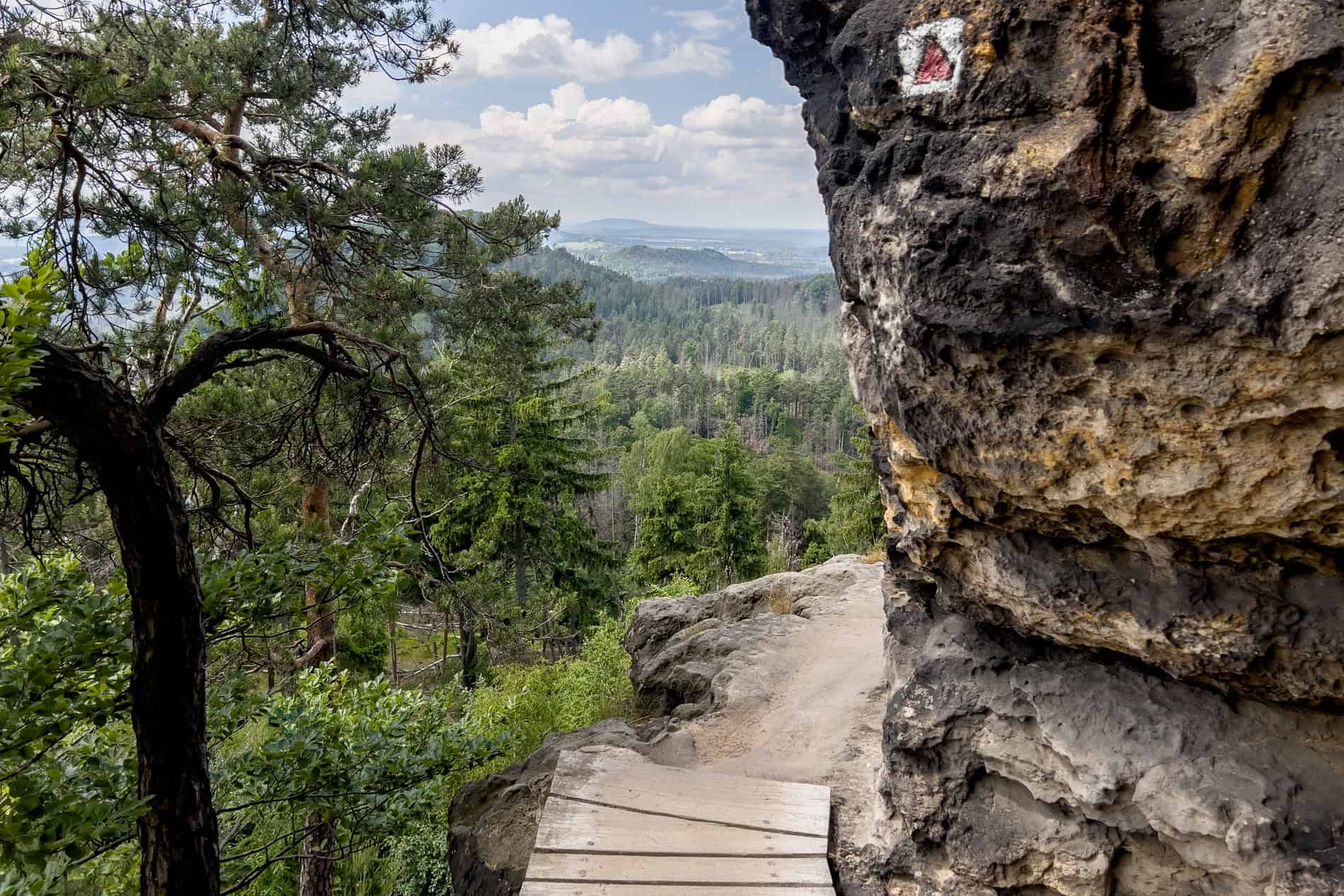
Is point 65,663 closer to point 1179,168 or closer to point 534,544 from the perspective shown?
point 1179,168

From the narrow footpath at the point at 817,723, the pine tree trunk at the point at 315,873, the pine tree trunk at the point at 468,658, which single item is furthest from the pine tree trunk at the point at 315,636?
the narrow footpath at the point at 817,723

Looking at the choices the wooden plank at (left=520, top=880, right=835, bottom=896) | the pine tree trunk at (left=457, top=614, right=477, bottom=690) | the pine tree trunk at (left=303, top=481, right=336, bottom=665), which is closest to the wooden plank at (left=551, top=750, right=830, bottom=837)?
the wooden plank at (left=520, top=880, right=835, bottom=896)

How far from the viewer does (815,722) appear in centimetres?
651

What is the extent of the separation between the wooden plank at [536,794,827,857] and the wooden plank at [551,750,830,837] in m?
0.07

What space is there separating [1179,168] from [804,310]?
200 m

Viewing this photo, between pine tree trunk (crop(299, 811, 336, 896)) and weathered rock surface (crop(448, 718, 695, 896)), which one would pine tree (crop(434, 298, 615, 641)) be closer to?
pine tree trunk (crop(299, 811, 336, 896))

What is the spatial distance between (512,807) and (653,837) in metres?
1.31

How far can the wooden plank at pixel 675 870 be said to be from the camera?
14.7ft

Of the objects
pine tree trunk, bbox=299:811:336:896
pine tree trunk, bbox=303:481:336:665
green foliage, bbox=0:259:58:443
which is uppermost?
green foliage, bbox=0:259:58:443

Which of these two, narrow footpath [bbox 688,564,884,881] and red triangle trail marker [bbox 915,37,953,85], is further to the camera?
narrow footpath [bbox 688,564,884,881]

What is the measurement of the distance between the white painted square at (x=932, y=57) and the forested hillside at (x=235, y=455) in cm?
263

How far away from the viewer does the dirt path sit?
18.5 ft

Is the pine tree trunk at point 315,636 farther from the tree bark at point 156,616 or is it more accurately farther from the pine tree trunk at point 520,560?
the pine tree trunk at point 520,560

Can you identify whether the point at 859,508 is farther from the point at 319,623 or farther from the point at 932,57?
the point at 932,57
